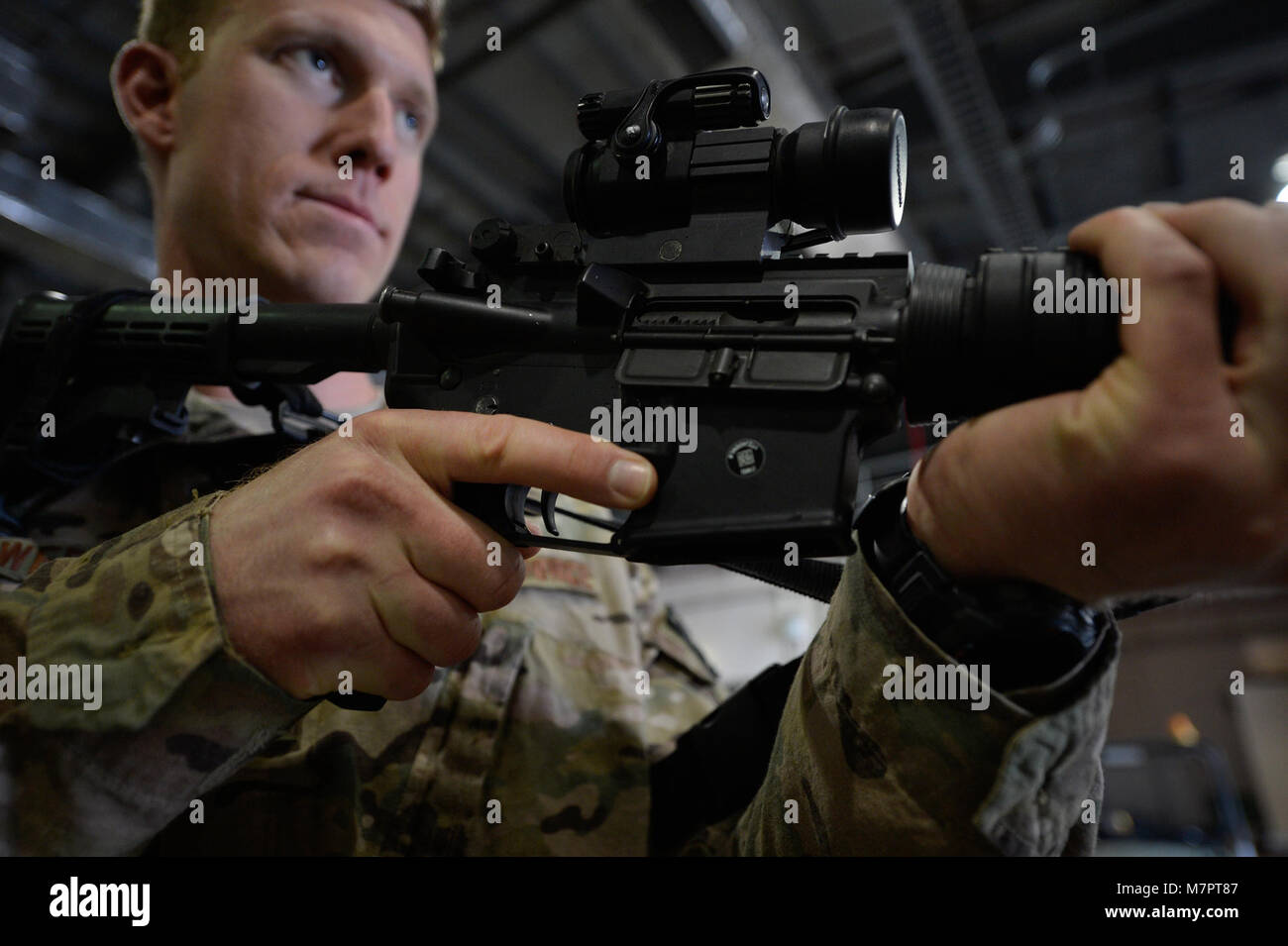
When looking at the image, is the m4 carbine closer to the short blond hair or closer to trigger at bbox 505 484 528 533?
trigger at bbox 505 484 528 533

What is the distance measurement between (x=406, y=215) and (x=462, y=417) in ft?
2.72

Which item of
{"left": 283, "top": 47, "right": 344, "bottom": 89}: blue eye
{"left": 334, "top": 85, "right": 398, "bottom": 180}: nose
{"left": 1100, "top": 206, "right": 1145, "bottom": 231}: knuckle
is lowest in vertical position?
{"left": 1100, "top": 206, "right": 1145, "bottom": 231}: knuckle

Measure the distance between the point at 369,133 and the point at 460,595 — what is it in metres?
0.83

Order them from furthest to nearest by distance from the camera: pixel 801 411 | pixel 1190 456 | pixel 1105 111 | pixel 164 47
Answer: pixel 1105 111, pixel 164 47, pixel 801 411, pixel 1190 456

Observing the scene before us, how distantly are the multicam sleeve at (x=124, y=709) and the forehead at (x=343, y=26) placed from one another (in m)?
0.89

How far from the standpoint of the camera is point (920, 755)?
0.62 meters

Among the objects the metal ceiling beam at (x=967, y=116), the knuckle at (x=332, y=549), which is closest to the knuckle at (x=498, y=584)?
the knuckle at (x=332, y=549)
